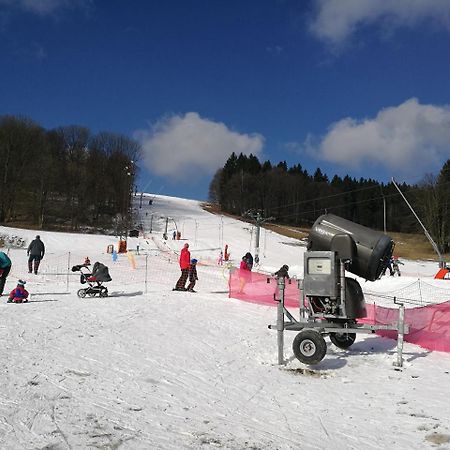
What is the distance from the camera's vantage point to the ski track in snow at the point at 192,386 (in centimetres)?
461

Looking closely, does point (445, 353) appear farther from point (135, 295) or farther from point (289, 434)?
point (135, 295)

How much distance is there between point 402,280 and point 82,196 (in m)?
46.9

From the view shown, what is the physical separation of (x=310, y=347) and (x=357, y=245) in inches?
86.7

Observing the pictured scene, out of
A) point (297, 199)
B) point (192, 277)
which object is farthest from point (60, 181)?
point (297, 199)

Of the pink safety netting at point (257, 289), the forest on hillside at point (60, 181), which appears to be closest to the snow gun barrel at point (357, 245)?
the pink safety netting at point (257, 289)

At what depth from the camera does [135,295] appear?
48.8 feet

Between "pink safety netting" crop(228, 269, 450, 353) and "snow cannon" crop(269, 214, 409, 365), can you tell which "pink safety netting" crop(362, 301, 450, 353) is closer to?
"pink safety netting" crop(228, 269, 450, 353)

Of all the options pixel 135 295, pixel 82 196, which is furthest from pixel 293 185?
pixel 135 295

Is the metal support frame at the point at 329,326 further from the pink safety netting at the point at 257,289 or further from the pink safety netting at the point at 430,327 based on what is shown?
the pink safety netting at the point at 257,289

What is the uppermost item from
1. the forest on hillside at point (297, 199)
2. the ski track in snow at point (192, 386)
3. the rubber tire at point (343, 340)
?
the forest on hillside at point (297, 199)

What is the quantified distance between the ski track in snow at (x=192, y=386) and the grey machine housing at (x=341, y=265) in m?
0.96

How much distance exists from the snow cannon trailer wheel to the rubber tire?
157 cm

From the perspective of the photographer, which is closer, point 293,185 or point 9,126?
point 9,126

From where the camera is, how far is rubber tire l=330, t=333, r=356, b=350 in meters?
9.36
